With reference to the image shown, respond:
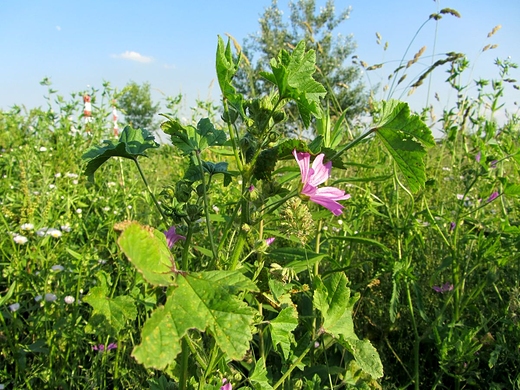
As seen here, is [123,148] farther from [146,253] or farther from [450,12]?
[450,12]

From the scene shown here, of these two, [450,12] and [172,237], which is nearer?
[172,237]

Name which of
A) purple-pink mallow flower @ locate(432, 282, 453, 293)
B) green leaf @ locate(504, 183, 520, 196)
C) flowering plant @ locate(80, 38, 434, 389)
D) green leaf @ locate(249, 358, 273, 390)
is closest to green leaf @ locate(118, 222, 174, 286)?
flowering plant @ locate(80, 38, 434, 389)

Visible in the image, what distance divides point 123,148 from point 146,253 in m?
0.29

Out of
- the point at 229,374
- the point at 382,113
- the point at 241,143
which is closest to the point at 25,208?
the point at 229,374

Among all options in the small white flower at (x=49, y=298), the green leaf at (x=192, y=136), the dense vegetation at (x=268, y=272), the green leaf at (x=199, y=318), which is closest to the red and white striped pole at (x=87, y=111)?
the dense vegetation at (x=268, y=272)

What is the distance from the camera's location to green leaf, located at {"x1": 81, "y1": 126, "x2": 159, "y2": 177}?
0.87 meters

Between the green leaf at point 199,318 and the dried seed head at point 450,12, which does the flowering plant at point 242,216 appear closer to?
the green leaf at point 199,318

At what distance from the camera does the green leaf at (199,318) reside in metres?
0.58

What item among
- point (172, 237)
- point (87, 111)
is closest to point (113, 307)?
point (172, 237)

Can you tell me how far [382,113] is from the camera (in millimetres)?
840

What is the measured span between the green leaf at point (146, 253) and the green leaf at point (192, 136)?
25 centimetres

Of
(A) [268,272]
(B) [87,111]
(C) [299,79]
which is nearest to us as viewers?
(C) [299,79]

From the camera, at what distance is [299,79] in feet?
2.44

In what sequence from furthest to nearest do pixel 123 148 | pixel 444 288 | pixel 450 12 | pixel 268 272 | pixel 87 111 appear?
pixel 87 111 < pixel 450 12 < pixel 444 288 < pixel 268 272 < pixel 123 148
